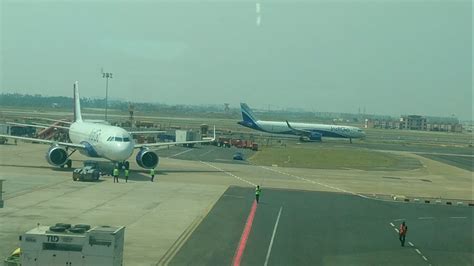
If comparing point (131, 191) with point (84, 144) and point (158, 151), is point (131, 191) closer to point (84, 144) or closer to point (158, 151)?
point (84, 144)

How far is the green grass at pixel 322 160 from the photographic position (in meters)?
67.2

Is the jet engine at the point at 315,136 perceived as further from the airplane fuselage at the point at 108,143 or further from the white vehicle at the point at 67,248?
the white vehicle at the point at 67,248

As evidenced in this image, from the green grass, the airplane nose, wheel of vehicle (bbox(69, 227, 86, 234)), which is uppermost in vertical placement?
wheel of vehicle (bbox(69, 227, 86, 234))

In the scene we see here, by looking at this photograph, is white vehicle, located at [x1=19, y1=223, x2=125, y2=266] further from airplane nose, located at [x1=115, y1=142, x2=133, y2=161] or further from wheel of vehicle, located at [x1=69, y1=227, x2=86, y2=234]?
airplane nose, located at [x1=115, y1=142, x2=133, y2=161]

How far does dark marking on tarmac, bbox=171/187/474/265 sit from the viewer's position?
877 inches

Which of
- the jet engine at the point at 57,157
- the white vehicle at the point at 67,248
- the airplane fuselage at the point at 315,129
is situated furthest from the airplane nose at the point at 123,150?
the airplane fuselage at the point at 315,129

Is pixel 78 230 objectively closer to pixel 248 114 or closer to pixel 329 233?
pixel 329 233

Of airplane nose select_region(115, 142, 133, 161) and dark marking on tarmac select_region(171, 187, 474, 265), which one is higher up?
airplane nose select_region(115, 142, 133, 161)

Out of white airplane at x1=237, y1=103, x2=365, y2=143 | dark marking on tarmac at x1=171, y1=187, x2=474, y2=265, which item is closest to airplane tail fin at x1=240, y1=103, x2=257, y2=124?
white airplane at x1=237, y1=103, x2=365, y2=143

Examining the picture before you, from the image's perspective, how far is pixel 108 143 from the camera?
1847 inches

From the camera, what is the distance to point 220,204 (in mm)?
35250

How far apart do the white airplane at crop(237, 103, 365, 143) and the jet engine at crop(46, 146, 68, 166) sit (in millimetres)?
75868

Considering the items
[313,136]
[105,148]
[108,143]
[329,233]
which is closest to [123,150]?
[108,143]

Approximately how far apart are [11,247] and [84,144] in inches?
1196
